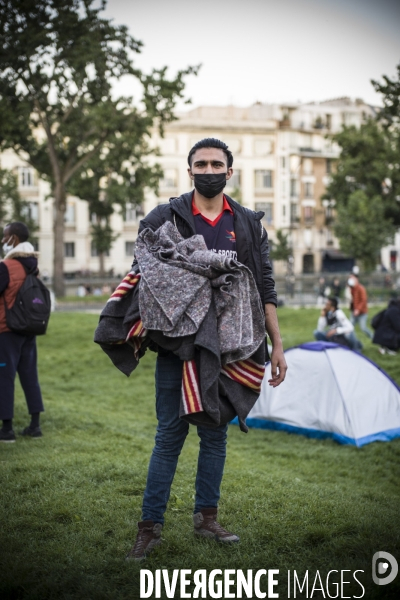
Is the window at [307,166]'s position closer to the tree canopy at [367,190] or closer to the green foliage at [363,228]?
the tree canopy at [367,190]

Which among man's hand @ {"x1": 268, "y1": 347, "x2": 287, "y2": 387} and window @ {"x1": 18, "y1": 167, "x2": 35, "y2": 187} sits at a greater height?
window @ {"x1": 18, "y1": 167, "x2": 35, "y2": 187}

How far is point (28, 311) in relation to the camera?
7.02 m

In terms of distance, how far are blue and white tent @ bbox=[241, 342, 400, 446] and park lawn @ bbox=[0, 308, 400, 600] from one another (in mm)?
305

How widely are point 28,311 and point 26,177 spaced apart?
193 feet

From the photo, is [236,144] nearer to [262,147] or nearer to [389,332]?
[262,147]

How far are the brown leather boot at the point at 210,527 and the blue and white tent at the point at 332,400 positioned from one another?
549cm

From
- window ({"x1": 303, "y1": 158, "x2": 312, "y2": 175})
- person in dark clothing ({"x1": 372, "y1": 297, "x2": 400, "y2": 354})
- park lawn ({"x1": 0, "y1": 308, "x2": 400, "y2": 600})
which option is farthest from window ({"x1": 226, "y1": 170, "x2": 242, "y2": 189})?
park lawn ({"x1": 0, "y1": 308, "x2": 400, "y2": 600})

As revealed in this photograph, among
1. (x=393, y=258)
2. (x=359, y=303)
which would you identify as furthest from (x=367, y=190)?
(x=359, y=303)

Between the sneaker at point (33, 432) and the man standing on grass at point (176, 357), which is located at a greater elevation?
the man standing on grass at point (176, 357)

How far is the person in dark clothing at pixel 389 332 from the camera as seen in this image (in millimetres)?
16062

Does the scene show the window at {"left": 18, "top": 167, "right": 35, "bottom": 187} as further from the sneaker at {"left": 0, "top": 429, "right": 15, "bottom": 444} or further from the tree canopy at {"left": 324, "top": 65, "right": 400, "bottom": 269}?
the sneaker at {"left": 0, "top": 429, "right": 15, "bottom": 444}

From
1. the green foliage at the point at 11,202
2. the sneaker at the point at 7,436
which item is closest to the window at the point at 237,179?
the green foliage at the point at 11,202

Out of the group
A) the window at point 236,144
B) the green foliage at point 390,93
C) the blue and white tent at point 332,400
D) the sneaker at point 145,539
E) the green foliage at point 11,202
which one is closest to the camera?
the sneaker at point 145,539

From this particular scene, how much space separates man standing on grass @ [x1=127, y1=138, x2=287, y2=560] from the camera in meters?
3.93
